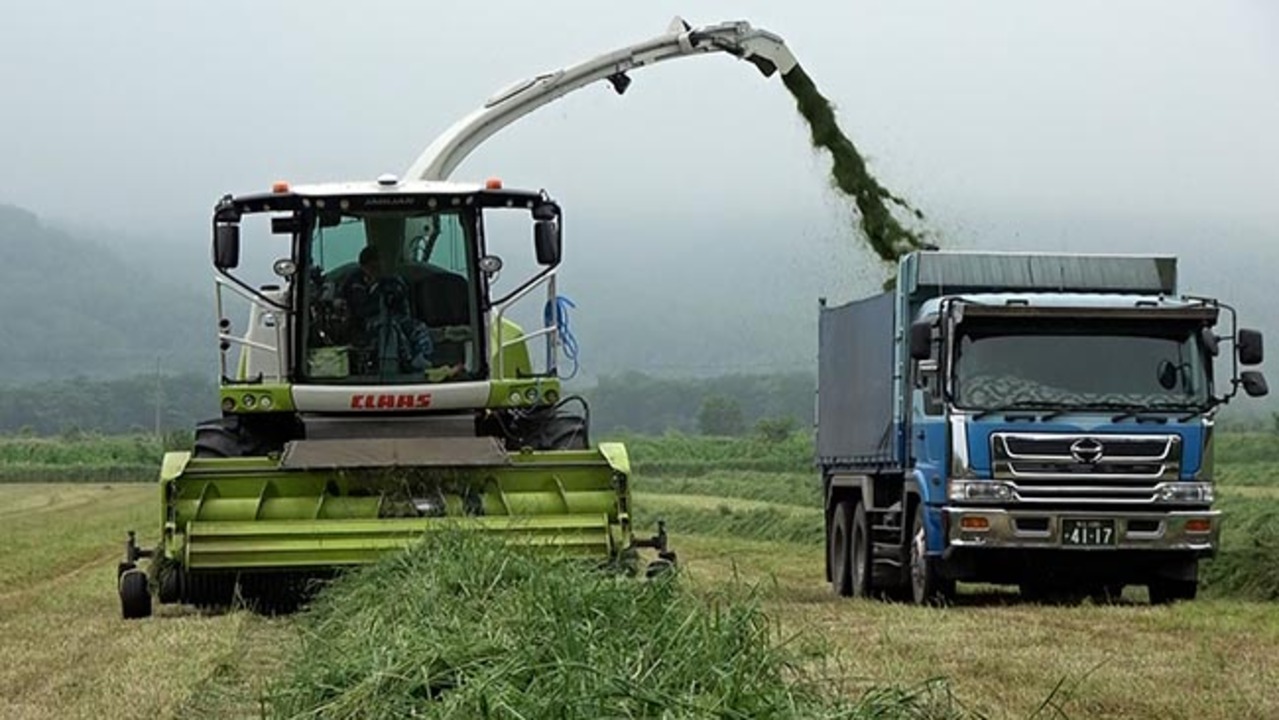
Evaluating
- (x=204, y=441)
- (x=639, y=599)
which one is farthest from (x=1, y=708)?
(x=204, y=441)

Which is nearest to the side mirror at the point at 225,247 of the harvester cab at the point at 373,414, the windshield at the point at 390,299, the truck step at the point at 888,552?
the harvester cab at the point at 373,414

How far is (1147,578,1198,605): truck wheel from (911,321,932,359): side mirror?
253 centimetres

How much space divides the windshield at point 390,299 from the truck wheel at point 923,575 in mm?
3956

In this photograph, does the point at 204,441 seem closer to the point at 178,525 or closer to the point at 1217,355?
the point at 178,525

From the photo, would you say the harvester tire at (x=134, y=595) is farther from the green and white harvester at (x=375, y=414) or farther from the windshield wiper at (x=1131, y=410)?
the windshield wiper at (x=1131, y=410)

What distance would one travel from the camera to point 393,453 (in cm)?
1516

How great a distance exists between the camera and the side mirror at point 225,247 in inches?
597

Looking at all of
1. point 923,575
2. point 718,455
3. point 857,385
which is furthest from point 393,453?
point 718,455

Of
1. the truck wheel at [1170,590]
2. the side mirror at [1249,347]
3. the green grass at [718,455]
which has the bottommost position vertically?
the green grass at [718,455]

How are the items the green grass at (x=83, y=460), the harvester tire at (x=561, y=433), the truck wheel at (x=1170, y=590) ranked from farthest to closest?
the green grass at (x=83, y=460) < the truck wheel at (x=1170, y=590) < the harvester tire at (x=561, y=433)

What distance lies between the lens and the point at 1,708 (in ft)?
32.3

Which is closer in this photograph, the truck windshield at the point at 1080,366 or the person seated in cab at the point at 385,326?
the person seated in cab at the point at 385,326

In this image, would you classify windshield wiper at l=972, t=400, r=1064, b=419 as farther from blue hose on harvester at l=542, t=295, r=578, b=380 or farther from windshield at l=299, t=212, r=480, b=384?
windshield at l=299, t=212, r=480, b=384

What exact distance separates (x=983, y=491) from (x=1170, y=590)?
71.7 inches
